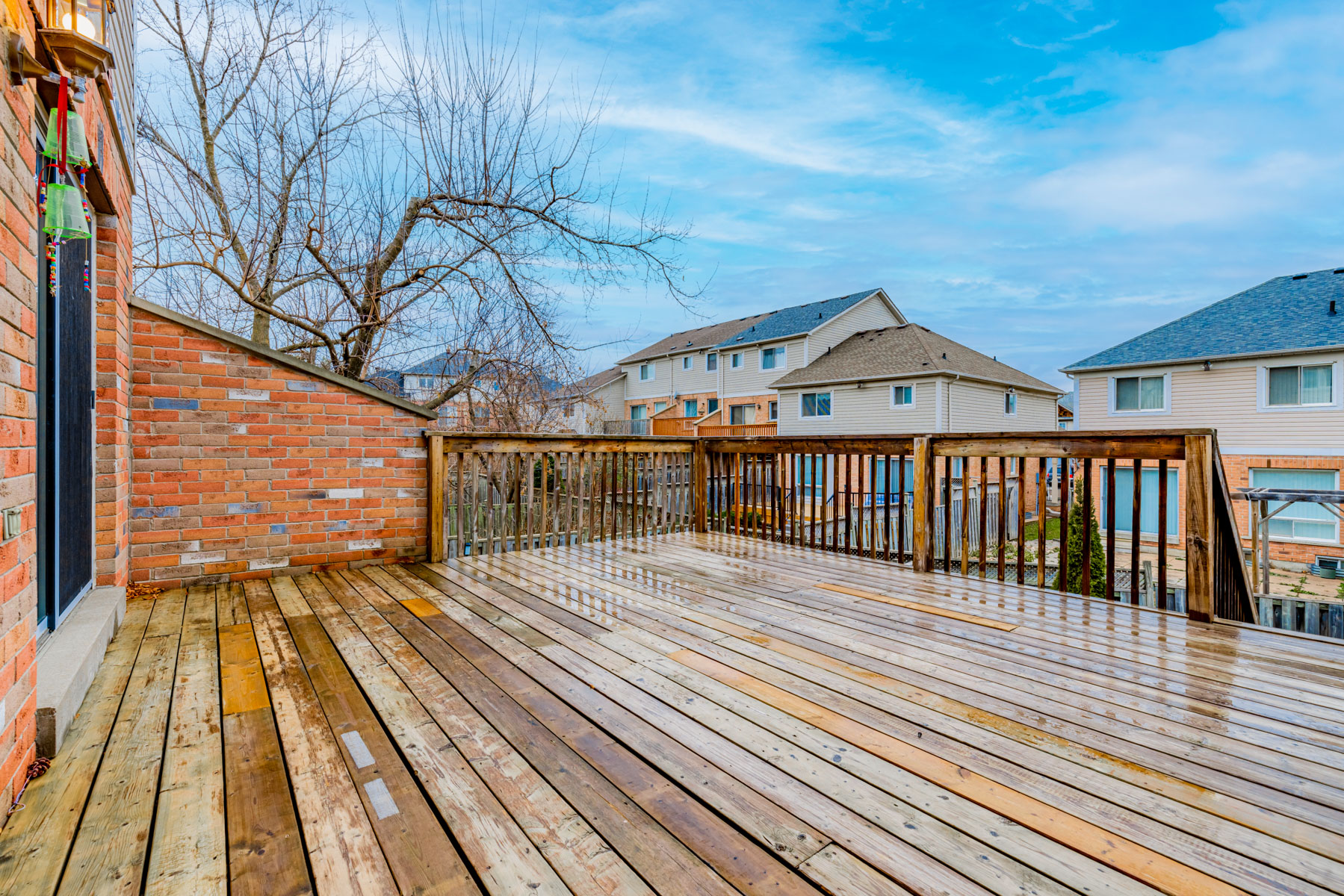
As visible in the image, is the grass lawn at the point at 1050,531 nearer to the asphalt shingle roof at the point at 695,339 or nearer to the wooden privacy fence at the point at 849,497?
the wooden privacy fence at the point at 849,497

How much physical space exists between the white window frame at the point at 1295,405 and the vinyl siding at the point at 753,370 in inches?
413

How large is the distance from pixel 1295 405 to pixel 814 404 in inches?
397

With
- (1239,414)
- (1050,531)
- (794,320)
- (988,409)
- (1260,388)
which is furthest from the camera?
(794,320)

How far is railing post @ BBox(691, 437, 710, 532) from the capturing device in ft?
18.1

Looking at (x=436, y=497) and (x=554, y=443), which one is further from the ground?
(x=554, y=443)

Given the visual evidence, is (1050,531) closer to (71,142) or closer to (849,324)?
(849,324)

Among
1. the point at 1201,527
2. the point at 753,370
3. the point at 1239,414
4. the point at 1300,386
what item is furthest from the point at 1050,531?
the point at 1201,527

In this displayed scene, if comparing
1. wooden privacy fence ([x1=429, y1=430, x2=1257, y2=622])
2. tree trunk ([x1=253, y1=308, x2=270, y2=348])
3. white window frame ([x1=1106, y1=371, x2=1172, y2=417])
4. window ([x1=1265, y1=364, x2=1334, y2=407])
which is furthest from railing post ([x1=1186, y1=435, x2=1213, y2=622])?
white window frame ([x1=1106, y1=371, x2=1172, y2=417])

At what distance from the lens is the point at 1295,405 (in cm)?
1075

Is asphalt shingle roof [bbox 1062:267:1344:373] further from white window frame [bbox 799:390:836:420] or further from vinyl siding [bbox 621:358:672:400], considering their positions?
vinyl siding [bbox 621:358:672:400]

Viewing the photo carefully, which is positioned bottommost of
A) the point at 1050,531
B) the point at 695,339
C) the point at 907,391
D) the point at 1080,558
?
the point at 1050,531

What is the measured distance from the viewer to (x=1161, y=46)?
8648 millimetres

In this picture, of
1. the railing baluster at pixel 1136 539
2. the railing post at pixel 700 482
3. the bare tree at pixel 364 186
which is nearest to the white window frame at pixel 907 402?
the bare tree at pixel 364 186

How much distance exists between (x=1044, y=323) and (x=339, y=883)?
115 ft
